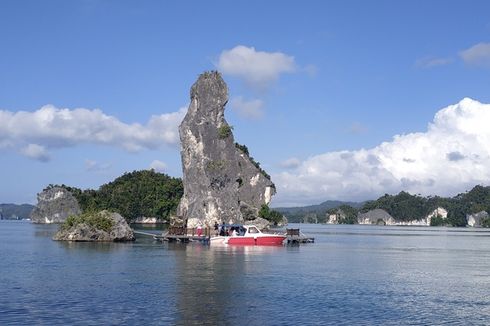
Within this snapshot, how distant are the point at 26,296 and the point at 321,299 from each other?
16556mm

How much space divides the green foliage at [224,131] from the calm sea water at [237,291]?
2621 inches

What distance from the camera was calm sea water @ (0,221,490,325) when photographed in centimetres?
2919

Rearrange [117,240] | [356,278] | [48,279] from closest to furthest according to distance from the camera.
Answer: [48,279], [356,278], [117,240]

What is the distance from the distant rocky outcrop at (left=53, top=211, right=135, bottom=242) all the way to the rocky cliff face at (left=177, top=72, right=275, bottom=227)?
92.5 feet

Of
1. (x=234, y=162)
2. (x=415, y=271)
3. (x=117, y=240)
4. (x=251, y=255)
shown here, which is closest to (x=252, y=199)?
(x=234, y=162)

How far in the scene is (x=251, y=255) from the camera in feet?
216

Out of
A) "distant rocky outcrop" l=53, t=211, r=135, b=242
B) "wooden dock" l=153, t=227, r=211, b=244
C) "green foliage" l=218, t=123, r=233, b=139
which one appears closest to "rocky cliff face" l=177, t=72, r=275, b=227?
"green foliage" l=218, t=123, r=233, b=139

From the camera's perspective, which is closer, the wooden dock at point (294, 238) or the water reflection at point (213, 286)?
the water reflection at point (213, 286)

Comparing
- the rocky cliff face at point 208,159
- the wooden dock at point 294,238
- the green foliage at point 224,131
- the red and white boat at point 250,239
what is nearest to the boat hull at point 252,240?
the red and white boat at point 250,239

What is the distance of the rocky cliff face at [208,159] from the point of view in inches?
4722

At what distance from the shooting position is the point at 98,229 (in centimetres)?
8862

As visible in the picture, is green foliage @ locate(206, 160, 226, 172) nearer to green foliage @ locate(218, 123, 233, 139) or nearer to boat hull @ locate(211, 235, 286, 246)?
green foliage @ locate(218, 123, 233, 139)

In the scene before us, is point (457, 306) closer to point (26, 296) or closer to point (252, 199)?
point (26, 296)

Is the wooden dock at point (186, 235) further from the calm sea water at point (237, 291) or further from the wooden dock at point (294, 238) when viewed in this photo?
the calm sea water at point (237, 291)
